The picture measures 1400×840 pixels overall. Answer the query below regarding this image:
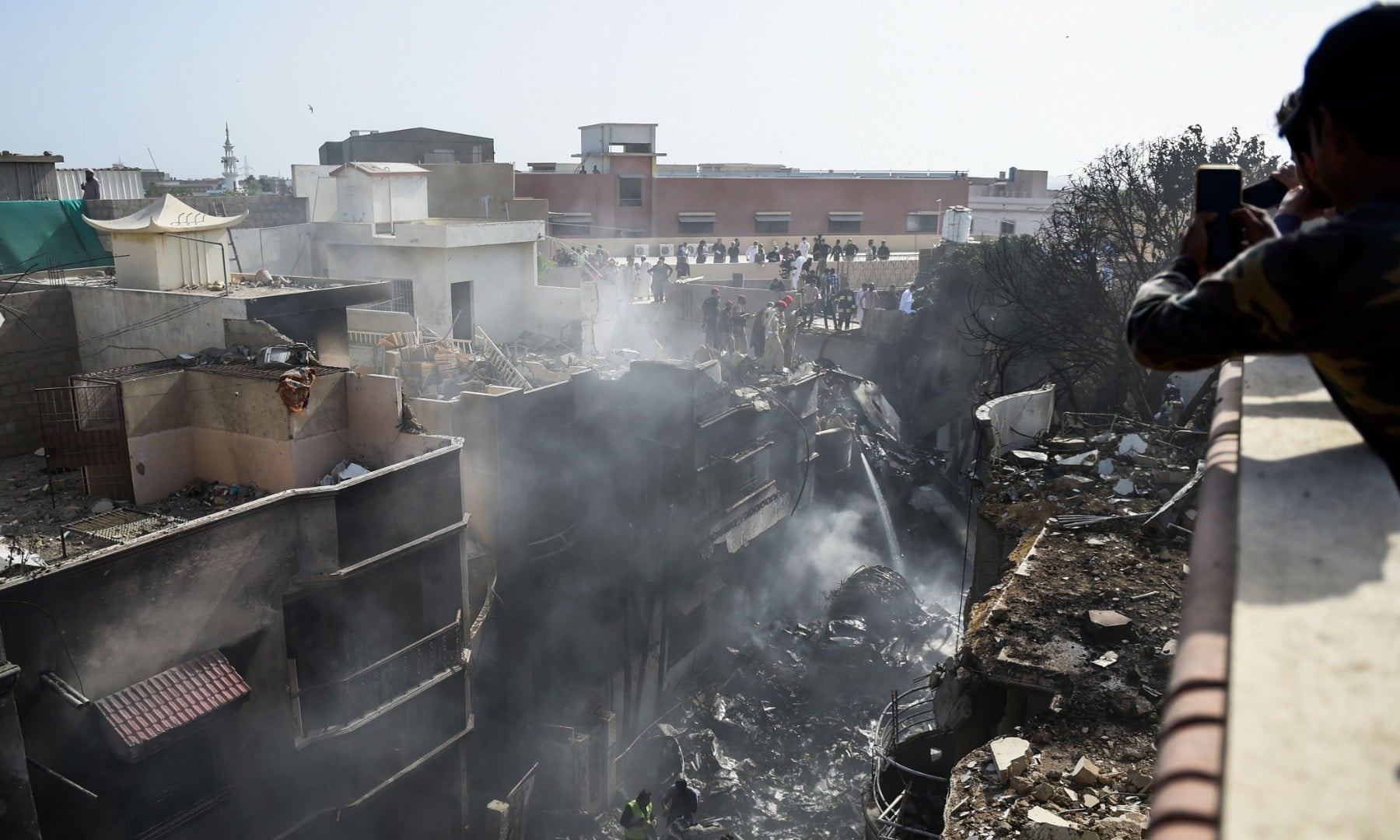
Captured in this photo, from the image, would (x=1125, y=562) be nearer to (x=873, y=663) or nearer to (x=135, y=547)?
(x=135, y=547)

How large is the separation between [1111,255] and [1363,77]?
63.0 feet

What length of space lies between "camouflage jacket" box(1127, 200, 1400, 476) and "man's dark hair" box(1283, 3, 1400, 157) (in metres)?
0.16

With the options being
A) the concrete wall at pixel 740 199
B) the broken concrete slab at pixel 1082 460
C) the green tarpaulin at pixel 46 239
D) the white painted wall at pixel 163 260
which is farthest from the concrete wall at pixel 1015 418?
the concrete wall at pixel 740 199

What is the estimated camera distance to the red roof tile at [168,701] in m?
11.3

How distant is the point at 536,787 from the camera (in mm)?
19000

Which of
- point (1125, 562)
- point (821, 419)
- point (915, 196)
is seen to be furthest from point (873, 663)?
point (915, 196)

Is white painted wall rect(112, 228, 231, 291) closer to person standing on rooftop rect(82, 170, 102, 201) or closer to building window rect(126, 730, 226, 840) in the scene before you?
person standing on rooftop rect(82, 170, 102, 201)

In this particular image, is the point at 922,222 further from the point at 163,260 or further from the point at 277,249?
the point at 163,260

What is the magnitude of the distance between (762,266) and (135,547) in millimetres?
26886

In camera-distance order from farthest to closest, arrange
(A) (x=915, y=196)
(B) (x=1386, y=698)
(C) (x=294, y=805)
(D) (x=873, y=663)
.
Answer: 1. (A) (x=915, y=196)
2. (D) (x=873, y=663)
3. (C) (x=294, y=805)
4. (B) (x=1386, y=698)

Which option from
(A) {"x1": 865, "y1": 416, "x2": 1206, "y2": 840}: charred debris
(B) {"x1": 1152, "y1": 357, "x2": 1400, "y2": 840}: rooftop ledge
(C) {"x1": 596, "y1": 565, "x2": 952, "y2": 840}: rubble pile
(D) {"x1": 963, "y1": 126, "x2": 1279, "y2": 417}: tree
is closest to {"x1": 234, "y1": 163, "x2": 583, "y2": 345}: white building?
(C) {"x1": 596, "y1": 565, "x2": 952, "y2": 840}: rubble pile

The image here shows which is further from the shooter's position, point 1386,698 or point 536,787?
point 536,787

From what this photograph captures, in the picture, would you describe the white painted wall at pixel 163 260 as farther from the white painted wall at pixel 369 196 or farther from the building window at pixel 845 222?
the building window at pixel 845 222

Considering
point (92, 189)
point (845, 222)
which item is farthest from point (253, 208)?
point (845, 222)
